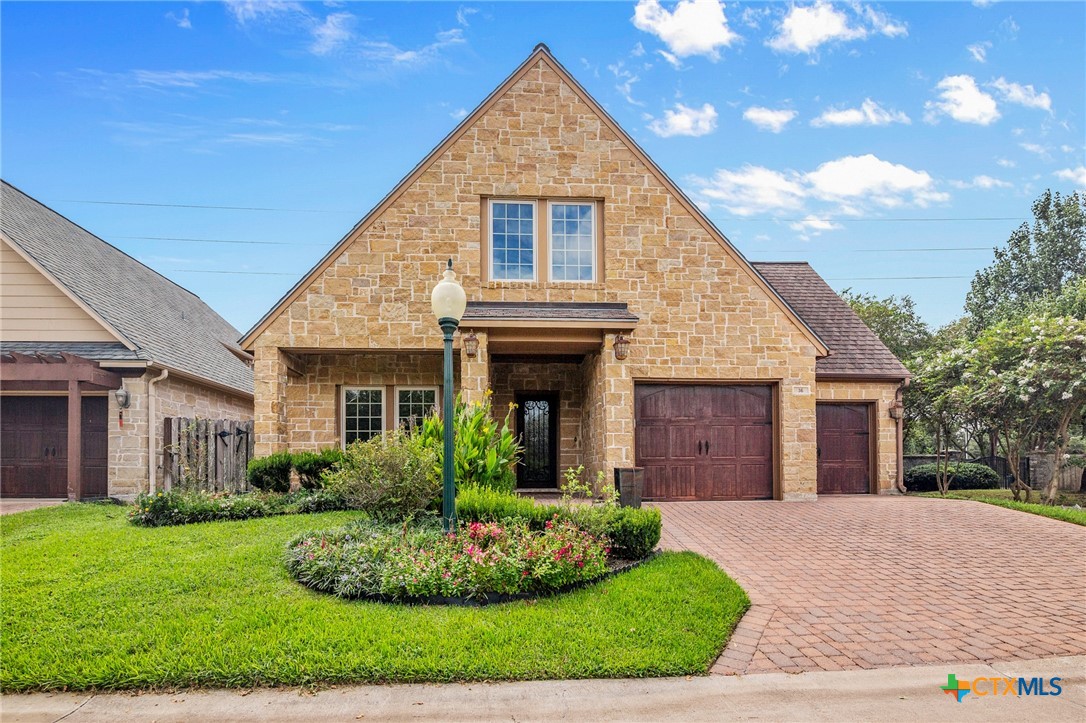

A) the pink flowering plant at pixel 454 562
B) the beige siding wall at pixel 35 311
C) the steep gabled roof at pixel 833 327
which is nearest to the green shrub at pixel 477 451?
the pink flowering plant at pixel 454 562

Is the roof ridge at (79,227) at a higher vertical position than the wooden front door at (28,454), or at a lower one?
higher

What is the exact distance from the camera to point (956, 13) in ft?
36.7

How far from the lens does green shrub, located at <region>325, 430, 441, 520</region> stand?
25.0 feet

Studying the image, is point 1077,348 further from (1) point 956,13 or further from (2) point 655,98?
(2) point 655,98

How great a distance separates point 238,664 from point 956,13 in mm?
Answer: 14595

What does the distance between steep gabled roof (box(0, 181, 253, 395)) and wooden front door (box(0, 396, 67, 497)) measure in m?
2.31

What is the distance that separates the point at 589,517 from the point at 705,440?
6304 millimetres

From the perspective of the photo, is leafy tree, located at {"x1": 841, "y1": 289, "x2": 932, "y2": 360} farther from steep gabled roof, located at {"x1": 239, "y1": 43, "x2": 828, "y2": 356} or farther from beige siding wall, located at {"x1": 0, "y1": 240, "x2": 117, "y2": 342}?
beige siding wall, located at {"x1": 0, "y1": 240, "x2": 117, "y2": 342}

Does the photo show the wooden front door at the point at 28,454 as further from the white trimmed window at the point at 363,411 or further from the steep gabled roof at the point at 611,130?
the white trimmed window at the point at 363,411

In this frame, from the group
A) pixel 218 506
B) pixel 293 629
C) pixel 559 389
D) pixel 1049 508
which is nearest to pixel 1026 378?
pixel 1049 508

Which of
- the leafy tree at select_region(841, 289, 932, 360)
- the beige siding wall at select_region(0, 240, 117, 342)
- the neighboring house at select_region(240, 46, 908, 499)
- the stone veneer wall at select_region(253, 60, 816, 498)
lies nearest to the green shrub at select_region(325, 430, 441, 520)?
the neighboring house at select_region(240, 46, 908, 499)

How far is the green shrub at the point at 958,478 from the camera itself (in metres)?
17.3

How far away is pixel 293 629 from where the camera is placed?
4602 mm

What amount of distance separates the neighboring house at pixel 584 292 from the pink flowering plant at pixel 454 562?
5590 mm
